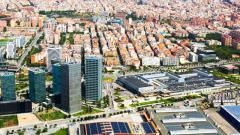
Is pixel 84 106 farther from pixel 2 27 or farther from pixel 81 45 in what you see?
pixel 2 27

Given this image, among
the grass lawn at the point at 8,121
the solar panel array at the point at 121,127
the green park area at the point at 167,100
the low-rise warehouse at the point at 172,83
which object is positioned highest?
the low-rise warehouse at the point at 172,83

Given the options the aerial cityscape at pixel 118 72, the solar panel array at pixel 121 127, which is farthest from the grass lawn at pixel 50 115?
the solar panel array at pixel 121 127

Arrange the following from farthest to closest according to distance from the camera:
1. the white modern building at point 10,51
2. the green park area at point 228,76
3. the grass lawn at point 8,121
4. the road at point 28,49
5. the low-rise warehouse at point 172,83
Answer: the white modern building at point 10,51 → the road at point 28,49 → the green park area at point 228,76 → the low-rise warehouse at point 172,83 → the grass lawn at point 8,121

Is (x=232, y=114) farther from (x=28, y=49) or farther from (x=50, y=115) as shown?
(x=28, y=49)

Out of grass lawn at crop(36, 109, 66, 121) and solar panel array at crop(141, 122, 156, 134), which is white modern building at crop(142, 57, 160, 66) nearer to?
grass lawn at crop(36, 109, 66, 121)

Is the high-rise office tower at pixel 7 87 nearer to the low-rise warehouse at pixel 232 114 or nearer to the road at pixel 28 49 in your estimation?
the road at pixel 28 49
